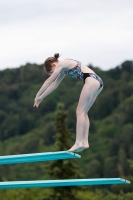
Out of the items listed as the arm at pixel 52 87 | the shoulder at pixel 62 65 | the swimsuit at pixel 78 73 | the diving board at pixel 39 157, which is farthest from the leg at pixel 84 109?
the diving board at pixel 39 157

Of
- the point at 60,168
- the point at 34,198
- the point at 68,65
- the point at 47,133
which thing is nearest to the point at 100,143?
the point at 47,133

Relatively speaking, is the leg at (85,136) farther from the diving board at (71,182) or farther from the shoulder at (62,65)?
the shoulder at (62,65)

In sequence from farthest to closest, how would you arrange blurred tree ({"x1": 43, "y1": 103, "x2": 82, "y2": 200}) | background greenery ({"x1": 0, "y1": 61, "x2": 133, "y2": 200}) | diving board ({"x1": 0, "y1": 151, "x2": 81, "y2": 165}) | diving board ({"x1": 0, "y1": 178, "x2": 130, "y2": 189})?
background greenery ({"x1": 0, "y1": 61, "x2": 133, "y2": 200}) → blurred tree ({"x1": 43, "y1": 103, "x2": 82, "y2": 200}) → diving board ({"x1": 0, "y1": 178, "x2": 130, "y2": 189}) → diving board ({"x1": 0, "y1": 151, "x2": 81, "y2": 165})

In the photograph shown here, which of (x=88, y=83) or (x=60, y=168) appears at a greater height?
(x=88, y=83)

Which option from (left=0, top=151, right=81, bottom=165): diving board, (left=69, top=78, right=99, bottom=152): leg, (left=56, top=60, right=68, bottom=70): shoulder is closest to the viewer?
(left=0, top=151, right=81, bottom=165): diving board

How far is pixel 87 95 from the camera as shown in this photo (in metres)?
16.7

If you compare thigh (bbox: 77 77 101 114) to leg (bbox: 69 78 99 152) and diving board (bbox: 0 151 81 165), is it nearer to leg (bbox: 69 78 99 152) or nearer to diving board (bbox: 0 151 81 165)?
leg (bbox: 69 78 99 152)

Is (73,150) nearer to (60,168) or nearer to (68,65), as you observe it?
(68,65)

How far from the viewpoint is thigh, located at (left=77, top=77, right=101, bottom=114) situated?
1659 centimetres

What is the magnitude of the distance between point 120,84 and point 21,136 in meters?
19.1

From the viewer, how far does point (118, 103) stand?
13475 centimetres

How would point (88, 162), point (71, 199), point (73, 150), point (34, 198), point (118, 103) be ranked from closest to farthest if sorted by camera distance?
point (73, 150), point (71, 199), point (34, 198), point (88, 162), point (118, 103)

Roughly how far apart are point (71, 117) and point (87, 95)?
98.6 meters

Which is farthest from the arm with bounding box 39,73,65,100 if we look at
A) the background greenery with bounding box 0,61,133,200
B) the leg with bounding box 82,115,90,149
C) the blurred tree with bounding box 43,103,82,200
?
the background greenery with bounding box 0,61,133,200
